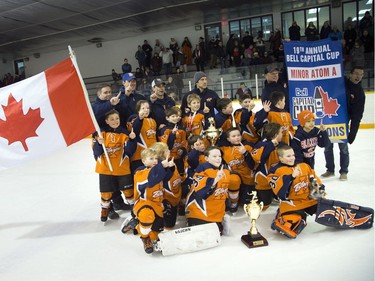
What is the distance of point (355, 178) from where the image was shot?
4.25 metres

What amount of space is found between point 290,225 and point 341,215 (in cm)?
44

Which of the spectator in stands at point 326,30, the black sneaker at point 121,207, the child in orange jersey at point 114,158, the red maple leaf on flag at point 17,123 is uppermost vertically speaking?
the spectator in stands at point 326,30

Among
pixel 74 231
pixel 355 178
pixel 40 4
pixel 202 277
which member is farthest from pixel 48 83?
pixel 40 4

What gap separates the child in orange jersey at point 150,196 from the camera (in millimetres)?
2762

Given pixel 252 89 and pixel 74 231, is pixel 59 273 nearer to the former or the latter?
pixel 74 231

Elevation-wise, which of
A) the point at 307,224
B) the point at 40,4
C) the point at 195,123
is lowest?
the point at 307,224

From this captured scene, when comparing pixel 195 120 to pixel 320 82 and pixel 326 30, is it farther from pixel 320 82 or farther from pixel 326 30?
pixel 326 30

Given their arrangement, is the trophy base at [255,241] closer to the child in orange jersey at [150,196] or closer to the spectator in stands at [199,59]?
the child in orange jersey at [150,196]

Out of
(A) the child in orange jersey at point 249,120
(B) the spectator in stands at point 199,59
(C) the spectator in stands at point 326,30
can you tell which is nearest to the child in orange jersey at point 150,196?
(A) the child in orange jersey at point 249,120

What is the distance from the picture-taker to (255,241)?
2.75 m

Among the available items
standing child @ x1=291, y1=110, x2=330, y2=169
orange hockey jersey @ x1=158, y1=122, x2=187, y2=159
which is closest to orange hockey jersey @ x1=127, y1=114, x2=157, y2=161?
orange hockey jersey @ x1=158, y1=122, x2=187, y2=159

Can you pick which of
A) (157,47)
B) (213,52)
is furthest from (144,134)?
(157,47)

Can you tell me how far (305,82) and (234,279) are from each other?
276 cm

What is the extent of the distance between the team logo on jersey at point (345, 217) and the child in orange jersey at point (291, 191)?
153 millimetres
